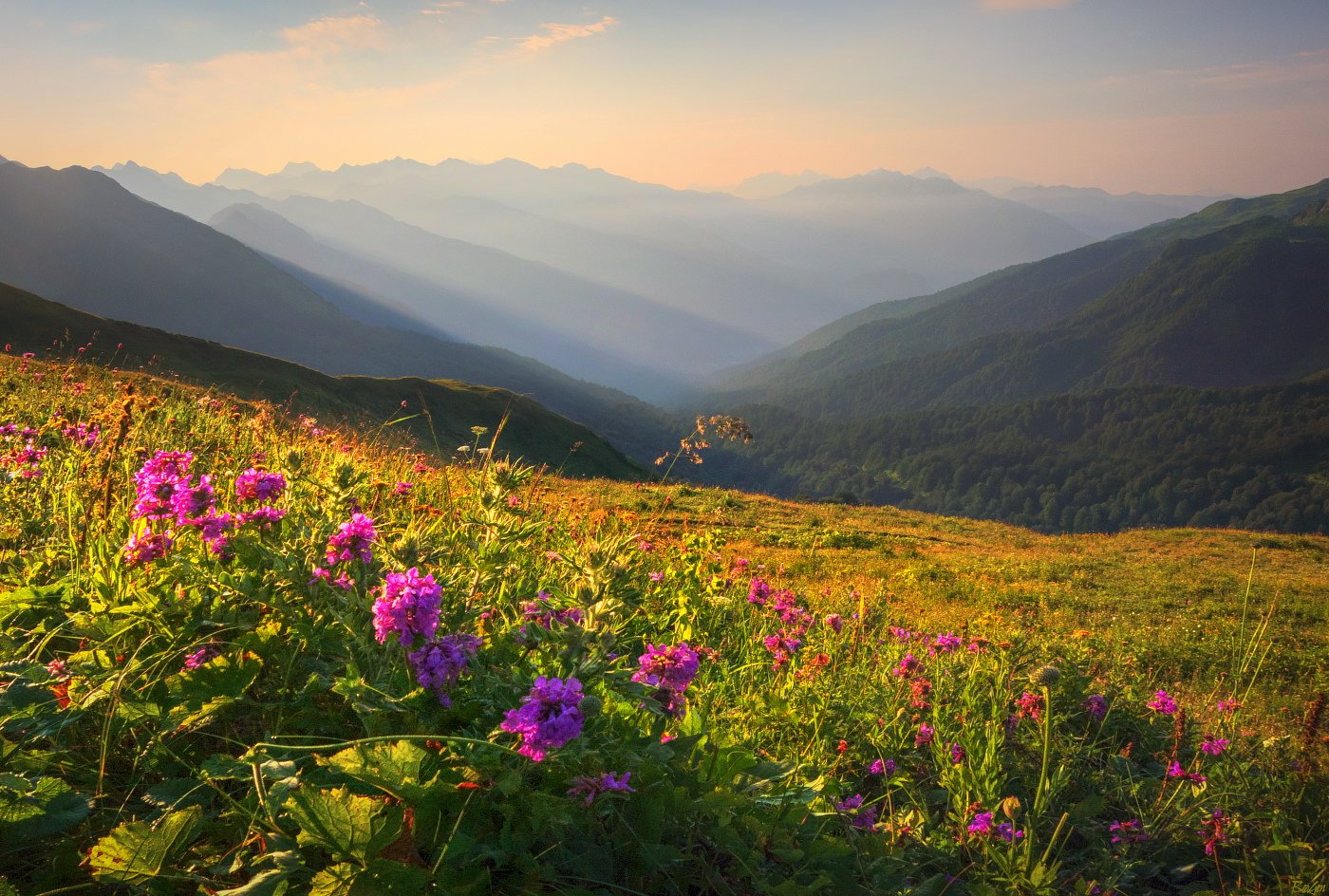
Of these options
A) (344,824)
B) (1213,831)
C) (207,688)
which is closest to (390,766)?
(344,824)

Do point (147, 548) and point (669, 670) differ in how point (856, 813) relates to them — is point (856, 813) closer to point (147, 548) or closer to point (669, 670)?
point (669, 670)

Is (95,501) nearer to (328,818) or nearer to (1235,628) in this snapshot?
(328,818)

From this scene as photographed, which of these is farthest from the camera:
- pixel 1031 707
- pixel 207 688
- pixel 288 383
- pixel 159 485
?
pixel 288 383

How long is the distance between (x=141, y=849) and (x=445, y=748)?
789mm

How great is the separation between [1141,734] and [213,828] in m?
6.02

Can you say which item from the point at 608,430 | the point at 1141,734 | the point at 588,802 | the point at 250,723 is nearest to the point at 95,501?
the point at 250,723

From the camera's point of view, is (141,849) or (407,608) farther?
(407,608)

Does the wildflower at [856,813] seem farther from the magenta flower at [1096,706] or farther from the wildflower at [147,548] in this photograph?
the wildflower at [147,548]

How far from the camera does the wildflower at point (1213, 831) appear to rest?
3.53m

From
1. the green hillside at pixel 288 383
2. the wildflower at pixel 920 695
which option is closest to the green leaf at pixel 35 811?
the wildflower at pixel 920 695

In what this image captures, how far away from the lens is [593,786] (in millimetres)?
2170

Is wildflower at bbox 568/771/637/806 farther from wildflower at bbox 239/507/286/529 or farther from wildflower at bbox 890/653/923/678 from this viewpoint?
wildflower at bbox 890/653/923/678

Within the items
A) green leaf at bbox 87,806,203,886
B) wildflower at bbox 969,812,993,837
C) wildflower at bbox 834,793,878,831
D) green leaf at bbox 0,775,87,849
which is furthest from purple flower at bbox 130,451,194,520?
wildflower at bbox 969,812,993,837

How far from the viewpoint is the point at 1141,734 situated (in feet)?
17.5
